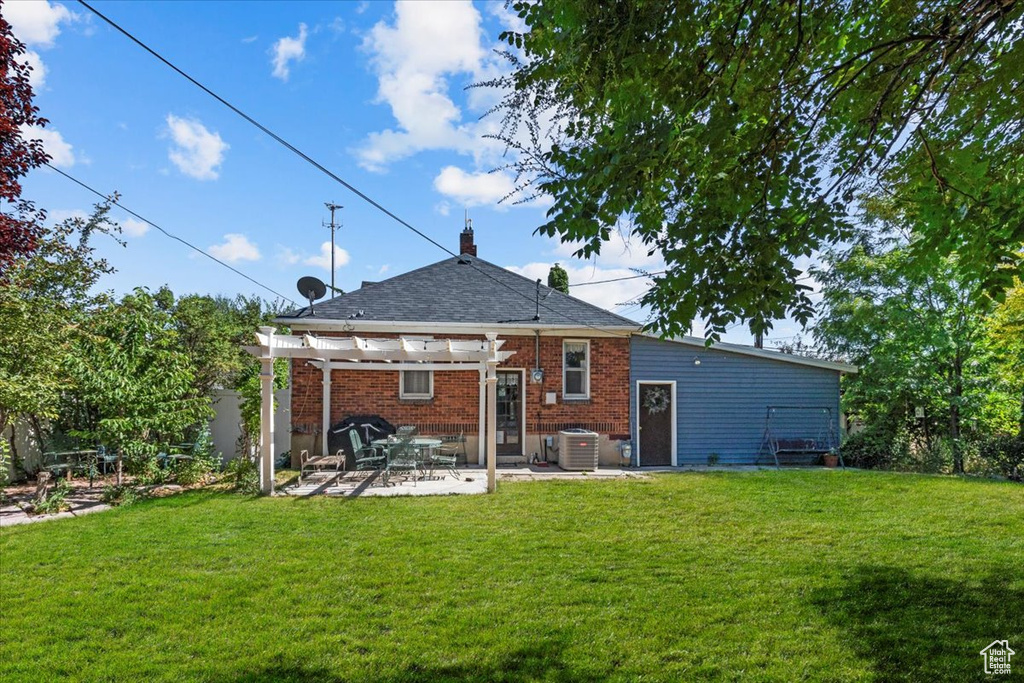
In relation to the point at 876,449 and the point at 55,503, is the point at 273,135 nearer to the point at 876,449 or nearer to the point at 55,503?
the point at 55,503

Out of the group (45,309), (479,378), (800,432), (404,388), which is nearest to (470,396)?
(479,378)

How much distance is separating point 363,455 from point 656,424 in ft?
23.8

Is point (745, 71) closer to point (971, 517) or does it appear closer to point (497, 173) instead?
point (497, 173)

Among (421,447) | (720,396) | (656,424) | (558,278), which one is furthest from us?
(558,278)

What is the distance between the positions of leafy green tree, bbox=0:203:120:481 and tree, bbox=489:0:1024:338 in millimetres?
7613

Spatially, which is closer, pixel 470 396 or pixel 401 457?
pixel 401 457

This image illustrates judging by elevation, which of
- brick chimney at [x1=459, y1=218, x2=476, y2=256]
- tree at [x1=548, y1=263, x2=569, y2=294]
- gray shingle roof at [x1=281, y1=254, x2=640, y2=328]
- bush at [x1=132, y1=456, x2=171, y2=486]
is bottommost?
bush at [x1=132, y1=456, x2=171, y2=486]

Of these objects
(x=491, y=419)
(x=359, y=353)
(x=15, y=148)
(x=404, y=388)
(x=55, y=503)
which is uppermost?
(x=15, y=148)

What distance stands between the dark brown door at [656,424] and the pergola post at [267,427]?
872cm

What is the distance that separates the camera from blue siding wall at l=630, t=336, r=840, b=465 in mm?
13961

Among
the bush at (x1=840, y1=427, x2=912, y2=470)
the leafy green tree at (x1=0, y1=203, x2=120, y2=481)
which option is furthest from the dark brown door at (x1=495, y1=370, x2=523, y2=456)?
the leafy green tree at (x1=0, y1=203, x2=120, y2=481)

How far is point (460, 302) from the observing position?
14.2 m

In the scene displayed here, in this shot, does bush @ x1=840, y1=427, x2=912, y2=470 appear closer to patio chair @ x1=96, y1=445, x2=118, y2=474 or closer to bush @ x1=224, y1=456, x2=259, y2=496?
bush @ x1=224, y1=456, x2=259, y2=496

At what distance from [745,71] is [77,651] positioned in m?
6.19
